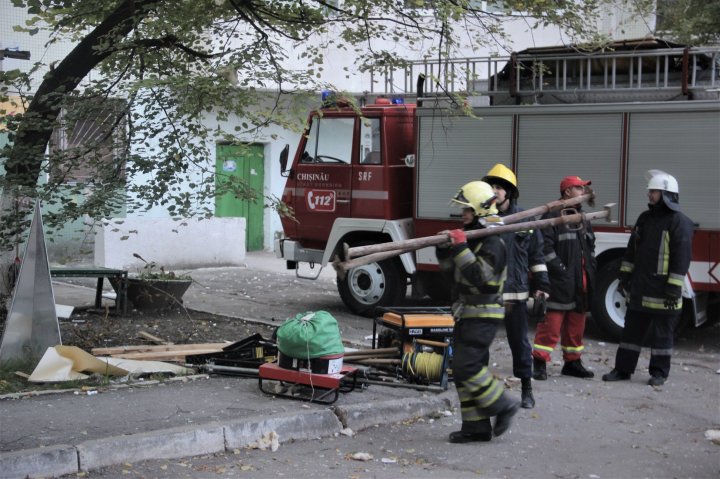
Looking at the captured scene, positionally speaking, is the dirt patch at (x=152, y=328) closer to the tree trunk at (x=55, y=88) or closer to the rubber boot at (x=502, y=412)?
the tree trunk at (x=55, y=88)

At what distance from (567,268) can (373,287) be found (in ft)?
12.5

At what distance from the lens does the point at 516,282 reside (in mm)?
7445

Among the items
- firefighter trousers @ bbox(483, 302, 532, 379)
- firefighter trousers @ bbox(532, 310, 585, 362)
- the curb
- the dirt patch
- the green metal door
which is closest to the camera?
the curb

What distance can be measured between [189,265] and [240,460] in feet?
34.7

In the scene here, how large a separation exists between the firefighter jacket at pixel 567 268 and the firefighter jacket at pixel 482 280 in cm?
220

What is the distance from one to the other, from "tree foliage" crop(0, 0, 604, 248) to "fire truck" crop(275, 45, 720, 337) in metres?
0.94

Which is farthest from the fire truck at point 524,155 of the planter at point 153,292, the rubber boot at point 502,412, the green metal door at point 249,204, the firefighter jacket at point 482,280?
the green metal door at point 249,204

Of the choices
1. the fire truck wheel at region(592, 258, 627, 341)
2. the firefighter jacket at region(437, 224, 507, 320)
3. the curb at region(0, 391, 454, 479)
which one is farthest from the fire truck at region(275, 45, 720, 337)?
the curb at region(0, 391, 454, 479)

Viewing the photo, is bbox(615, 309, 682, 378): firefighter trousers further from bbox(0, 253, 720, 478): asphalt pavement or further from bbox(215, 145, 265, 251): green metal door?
bbox(215, 145, 265, 251): green metal door

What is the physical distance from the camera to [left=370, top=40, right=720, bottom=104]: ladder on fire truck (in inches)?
391

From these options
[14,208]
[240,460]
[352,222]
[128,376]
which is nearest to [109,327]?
[14,208]

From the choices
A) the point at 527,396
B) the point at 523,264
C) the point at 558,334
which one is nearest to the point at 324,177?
the point at 558,334

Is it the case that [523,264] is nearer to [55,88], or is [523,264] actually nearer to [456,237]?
[456,237]

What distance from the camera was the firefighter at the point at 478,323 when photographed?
6066 millimetres
